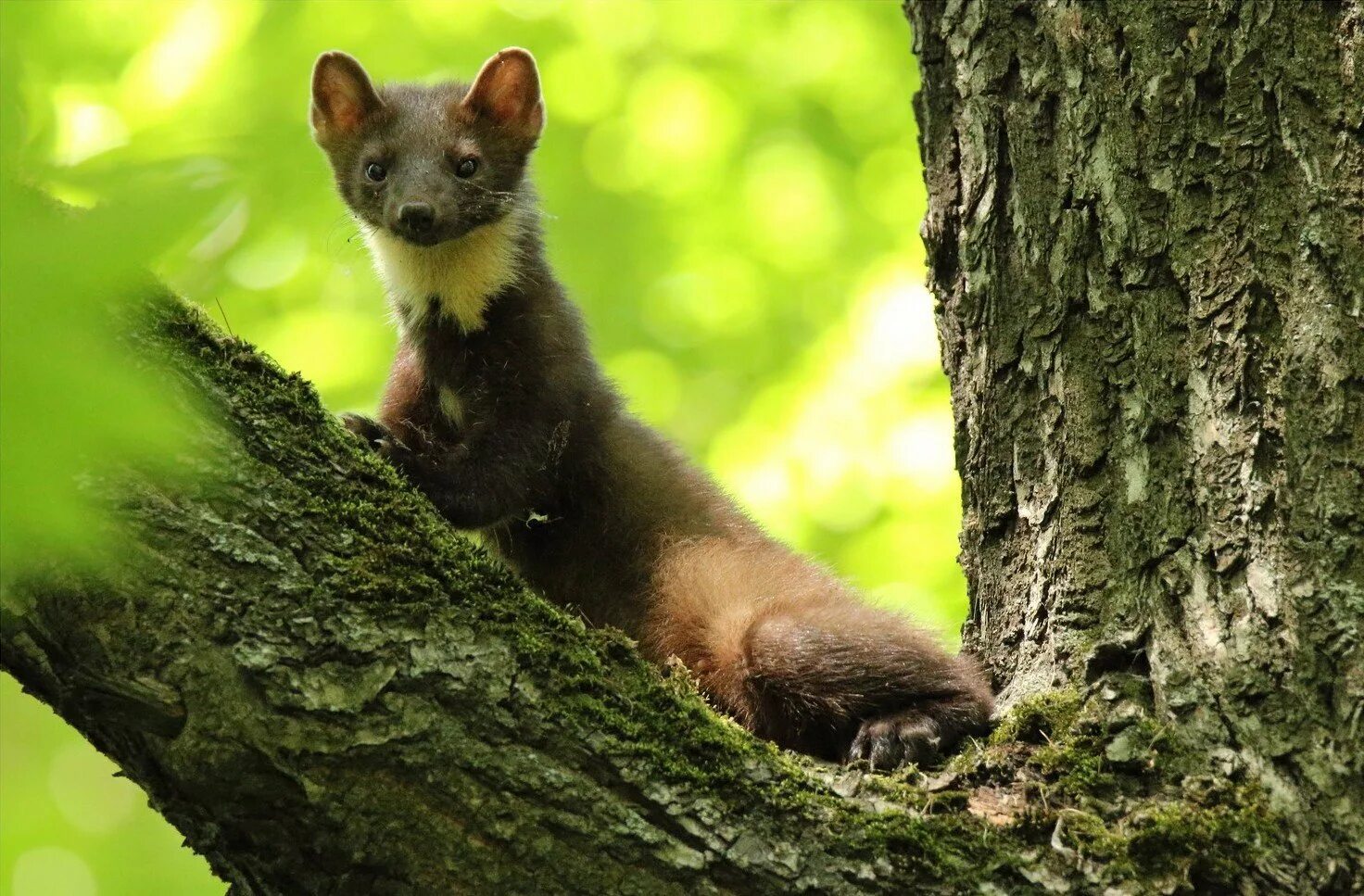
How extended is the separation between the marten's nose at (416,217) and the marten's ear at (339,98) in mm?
865

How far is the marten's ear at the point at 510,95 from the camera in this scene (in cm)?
760

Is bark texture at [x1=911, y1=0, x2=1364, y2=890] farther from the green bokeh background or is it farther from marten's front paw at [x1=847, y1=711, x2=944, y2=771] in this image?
the green bokeh background

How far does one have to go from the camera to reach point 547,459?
637cm

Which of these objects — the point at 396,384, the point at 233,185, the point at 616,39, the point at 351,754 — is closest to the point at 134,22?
the point at 396,384

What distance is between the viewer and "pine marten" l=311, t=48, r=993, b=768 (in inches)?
216

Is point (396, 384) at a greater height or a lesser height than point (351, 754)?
greater

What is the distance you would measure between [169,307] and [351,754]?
144cm

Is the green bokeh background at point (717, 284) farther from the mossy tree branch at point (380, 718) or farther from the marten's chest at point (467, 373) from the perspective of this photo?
the mossy tree branch at point (380, 718)

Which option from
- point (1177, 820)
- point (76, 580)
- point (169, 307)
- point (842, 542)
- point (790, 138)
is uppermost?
point (790, 138)

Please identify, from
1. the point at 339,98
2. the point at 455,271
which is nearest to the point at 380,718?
the point at 455,271

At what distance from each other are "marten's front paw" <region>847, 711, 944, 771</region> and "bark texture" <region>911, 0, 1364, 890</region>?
434 mm

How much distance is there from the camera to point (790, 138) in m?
13.2

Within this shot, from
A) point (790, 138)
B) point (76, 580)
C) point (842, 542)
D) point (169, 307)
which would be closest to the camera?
point (76, 580)

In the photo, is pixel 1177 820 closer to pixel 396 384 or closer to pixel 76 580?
pixel 76 580
